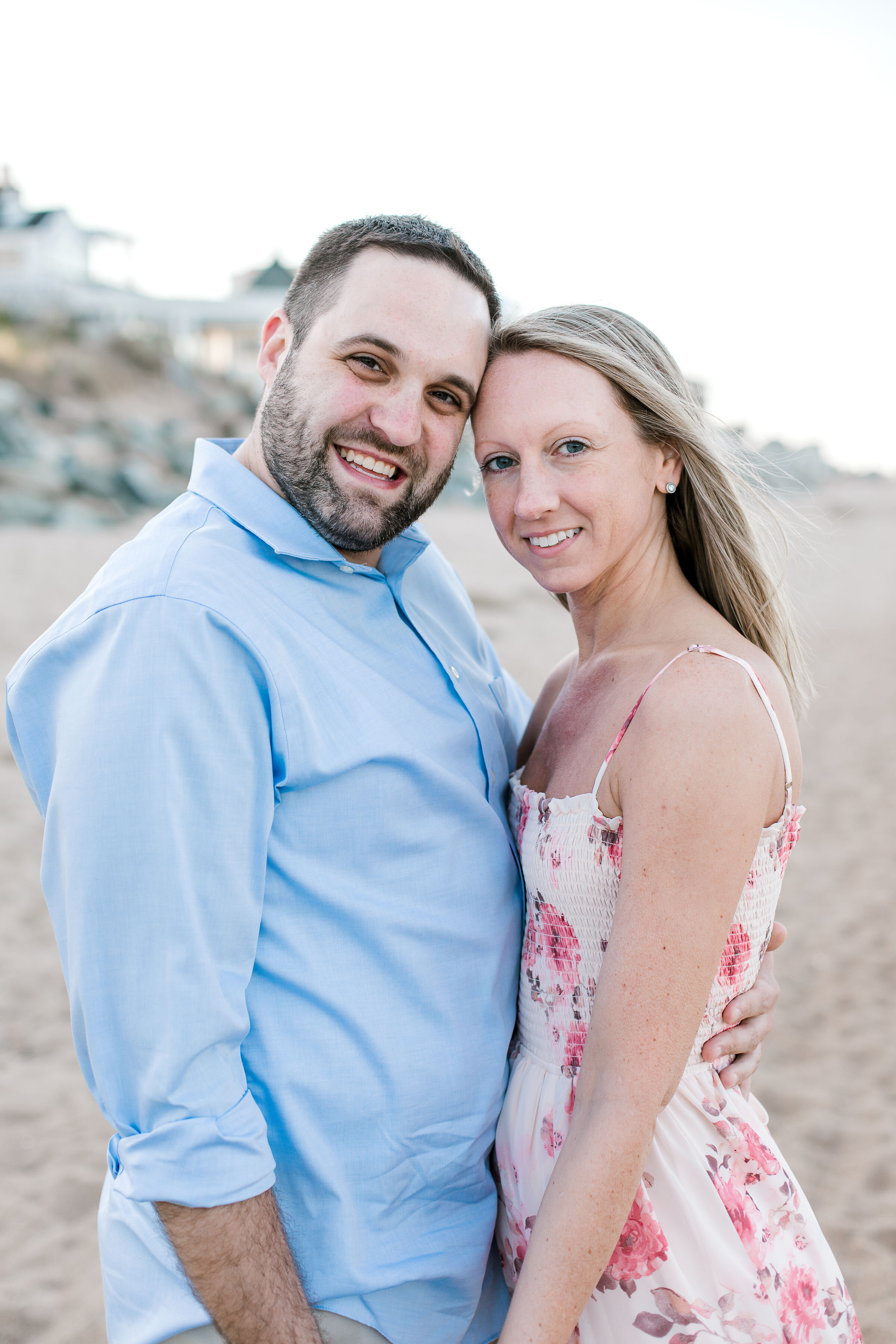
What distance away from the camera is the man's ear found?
7.15 feet

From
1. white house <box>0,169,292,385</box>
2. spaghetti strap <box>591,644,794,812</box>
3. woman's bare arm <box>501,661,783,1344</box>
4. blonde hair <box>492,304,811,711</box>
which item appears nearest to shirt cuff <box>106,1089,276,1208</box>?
woman's bare arm <box>501,661,783,1344</box>

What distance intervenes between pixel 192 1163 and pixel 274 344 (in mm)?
1687

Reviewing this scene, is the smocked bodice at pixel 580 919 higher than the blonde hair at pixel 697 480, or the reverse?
the blonde hair at pixel 697 480

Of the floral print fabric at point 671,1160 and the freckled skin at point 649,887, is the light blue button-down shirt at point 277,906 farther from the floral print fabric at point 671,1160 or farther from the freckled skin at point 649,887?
the freckled skin at point 649,887

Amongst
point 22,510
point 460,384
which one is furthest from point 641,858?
point 22,510

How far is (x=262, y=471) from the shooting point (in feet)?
6.86

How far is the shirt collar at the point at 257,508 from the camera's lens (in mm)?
1854

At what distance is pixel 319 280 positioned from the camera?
2.09m

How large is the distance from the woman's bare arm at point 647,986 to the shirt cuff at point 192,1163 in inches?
19.5

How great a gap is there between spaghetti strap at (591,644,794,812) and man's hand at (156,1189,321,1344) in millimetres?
915

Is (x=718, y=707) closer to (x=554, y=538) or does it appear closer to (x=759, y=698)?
(x=759, y=698)

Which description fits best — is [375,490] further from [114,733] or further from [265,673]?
[114,733]

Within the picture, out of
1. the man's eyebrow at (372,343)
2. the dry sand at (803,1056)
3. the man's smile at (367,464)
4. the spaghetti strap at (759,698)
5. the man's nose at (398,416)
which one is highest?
the man's eyebrow at (372,343)

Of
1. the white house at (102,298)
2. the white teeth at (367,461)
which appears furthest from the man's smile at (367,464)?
the white house at (102,298)
